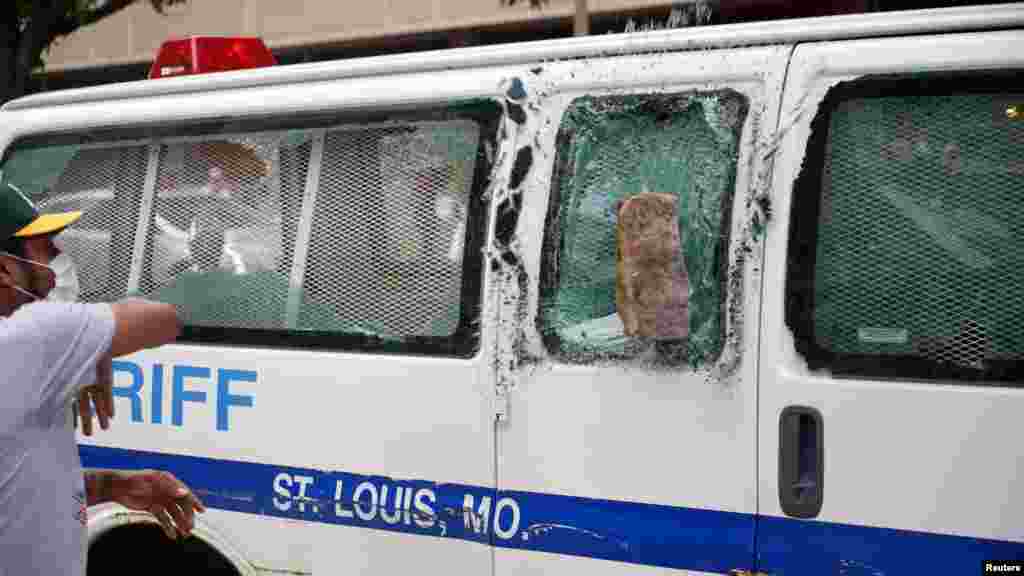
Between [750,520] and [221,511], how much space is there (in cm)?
151

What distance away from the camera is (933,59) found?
2848 millimetres

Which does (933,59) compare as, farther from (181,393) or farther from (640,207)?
(181,393)

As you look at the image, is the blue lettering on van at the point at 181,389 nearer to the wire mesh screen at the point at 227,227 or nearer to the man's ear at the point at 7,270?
the wire mesh screen at the point at 227,227

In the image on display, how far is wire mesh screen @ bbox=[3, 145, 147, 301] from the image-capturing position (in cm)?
402

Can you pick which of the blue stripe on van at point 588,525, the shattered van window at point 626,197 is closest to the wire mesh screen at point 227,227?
the blue stripe on van at point 588,525

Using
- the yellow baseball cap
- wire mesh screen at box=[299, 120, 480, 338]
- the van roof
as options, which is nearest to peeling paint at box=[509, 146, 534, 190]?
wire mesh screen at box=[299, 120, 480, 338]

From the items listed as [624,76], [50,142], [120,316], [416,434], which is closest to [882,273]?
[624,76]

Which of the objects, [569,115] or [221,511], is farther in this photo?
[221,511]

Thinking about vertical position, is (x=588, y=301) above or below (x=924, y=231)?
below

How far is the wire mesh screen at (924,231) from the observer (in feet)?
9.11

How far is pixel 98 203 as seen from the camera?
410 cm

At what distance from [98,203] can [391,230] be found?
1.10 meters

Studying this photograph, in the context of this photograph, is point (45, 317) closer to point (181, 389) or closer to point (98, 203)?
point (181, 389)
